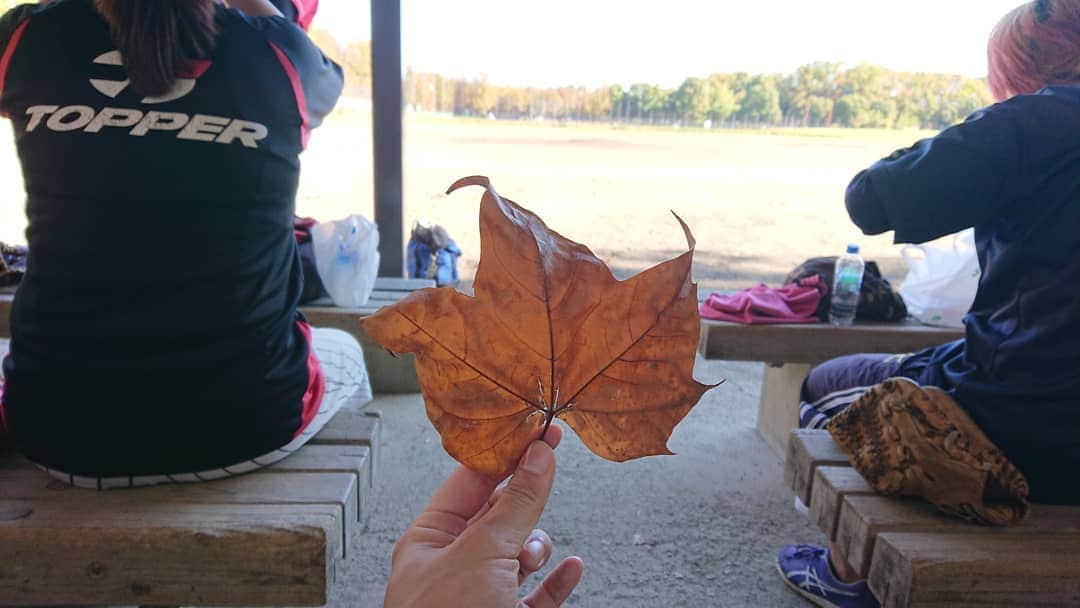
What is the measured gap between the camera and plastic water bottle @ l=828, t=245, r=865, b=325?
9.22ft

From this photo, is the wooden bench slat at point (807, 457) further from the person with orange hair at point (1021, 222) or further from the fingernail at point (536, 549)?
the fingernail at point (536, 549)

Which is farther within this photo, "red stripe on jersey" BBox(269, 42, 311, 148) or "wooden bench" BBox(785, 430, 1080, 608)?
"red stripe on jersey" BBox(269, 42, 311, 148)

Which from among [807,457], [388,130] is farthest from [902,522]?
[388,130]

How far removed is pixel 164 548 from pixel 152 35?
0.97m

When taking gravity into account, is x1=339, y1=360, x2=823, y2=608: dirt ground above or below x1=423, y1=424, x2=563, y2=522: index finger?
below

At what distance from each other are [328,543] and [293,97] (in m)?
0.95

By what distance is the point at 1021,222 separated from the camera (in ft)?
5.25

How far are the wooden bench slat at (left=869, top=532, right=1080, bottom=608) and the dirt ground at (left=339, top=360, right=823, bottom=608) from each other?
886 millimetres

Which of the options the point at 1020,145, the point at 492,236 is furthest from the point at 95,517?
the point at 1020,145

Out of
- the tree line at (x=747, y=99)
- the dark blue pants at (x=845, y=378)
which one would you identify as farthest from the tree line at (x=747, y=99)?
the dark blue pants at (x=845, y=378)

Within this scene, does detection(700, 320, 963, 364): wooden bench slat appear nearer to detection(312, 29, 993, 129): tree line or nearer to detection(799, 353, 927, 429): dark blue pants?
detection(799, 353, 927, 429): dark blue pants

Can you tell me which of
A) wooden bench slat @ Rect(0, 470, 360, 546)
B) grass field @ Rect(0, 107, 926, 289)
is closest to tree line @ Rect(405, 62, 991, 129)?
grass field @ Rect(0, 107, 926, 289)

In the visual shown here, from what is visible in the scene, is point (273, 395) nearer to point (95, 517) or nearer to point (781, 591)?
point (95, 517)

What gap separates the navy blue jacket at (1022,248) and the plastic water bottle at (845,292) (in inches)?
43.6
